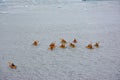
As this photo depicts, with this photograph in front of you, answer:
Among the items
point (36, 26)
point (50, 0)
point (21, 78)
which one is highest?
point (50, 0)

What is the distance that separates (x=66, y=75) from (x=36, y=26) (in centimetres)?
116

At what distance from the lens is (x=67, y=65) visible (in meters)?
1.13

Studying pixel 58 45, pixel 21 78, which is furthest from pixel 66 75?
pixel 58 45

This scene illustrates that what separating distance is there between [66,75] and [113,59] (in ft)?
1.00

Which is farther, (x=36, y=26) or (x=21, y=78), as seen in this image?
(x=36, y=26)

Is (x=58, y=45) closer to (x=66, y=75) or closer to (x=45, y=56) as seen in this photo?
(x=45, y=56)

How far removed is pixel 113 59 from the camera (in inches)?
46.9

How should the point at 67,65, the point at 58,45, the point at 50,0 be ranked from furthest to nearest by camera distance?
1. the point at 50,0
2. the point at 58,45
3. the point at 67,65

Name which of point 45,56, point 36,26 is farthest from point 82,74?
point 36,26

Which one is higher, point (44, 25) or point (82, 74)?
point (44, 25)

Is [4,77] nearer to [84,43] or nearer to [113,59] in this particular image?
[113,59]

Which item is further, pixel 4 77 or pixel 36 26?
pixel 36 26

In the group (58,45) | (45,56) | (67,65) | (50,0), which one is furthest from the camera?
(50,0)

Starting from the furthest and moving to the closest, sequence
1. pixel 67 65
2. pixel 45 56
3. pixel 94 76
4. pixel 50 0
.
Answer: pixel 50 0, pixel 45 56, pixel 67 65, pixel 94 76
